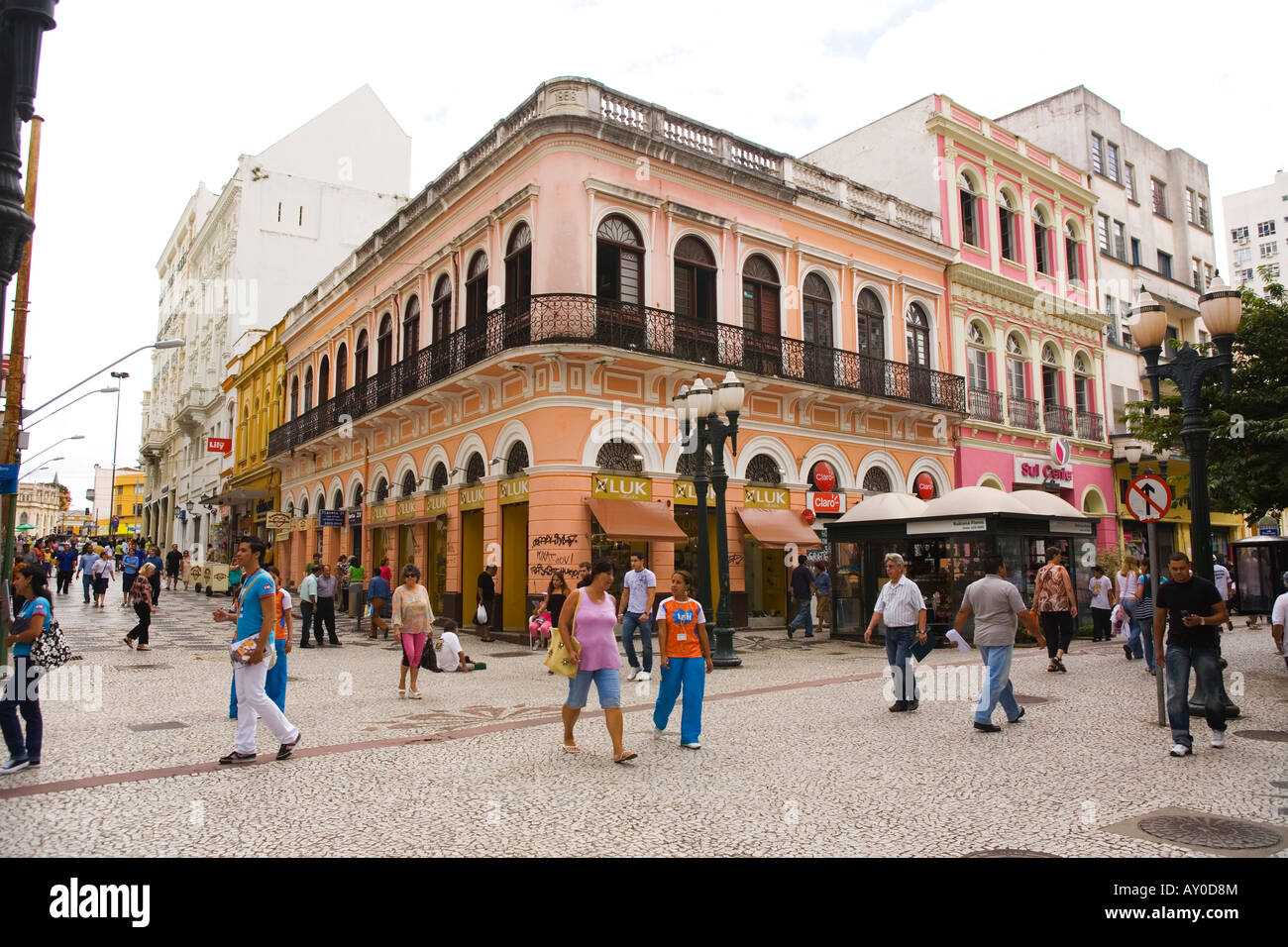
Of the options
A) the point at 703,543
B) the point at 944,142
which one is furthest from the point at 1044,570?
the point at 944,142

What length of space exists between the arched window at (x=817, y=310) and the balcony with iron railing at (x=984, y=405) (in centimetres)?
556

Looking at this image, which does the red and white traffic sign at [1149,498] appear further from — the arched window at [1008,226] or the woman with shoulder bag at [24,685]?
the arched window at [1008,226]

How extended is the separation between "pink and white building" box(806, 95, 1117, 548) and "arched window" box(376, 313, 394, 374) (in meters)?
16.1

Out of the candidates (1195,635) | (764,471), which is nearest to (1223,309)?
(1195,635)

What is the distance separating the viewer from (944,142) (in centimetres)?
2647

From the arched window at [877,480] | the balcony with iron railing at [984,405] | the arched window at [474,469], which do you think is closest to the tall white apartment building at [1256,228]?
the balcony with iron railing at [984,405]

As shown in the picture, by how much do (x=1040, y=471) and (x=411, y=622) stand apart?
74.9ft

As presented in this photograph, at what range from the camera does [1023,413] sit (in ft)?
91.2

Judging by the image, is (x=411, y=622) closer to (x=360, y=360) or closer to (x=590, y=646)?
(x=590, y=646)

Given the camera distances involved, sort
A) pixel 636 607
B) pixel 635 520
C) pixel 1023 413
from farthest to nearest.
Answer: pixel 1023 413 < pixel 635 520 < pixel 636 607

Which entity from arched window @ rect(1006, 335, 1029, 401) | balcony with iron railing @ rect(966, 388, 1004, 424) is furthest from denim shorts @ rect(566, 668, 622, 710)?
arched window @ rect(1006, 335, 1029, 401)

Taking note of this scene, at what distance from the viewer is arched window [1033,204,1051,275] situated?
29594 millimetres

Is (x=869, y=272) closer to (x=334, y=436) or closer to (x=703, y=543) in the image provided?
(x=703, y=543)
